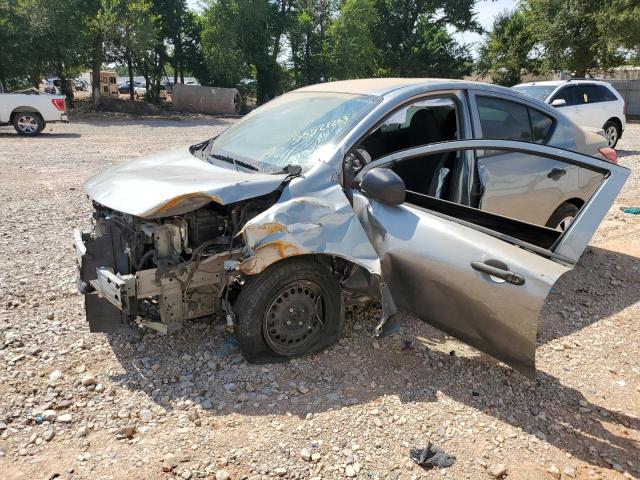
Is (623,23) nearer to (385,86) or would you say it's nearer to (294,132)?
(385,86)

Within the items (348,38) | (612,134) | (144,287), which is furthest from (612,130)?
(348,38)

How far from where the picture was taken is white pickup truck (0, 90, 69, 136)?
14797mm

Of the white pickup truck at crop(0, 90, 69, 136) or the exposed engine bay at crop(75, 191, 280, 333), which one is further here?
the white pickup truck at crop(0, 90, 69, 136)

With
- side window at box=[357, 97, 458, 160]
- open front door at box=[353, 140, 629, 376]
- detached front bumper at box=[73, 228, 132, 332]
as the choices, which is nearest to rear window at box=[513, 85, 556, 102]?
side window at box=[357, 97, 458, 160]

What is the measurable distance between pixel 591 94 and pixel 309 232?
12.3 m

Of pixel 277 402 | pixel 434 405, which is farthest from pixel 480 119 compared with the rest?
pixel 277 402

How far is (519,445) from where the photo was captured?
115 inches

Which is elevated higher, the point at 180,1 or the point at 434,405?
the point at 180,1

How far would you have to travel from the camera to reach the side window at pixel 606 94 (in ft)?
43.3

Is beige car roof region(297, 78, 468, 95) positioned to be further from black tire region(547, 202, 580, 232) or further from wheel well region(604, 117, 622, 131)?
wheel well region(604, 117, 622, 131)

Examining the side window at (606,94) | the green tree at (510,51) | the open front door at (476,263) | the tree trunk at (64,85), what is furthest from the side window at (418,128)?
the green tree at (510,51)

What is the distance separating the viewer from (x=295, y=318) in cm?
350

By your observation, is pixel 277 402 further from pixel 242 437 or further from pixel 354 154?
pixel 354 154

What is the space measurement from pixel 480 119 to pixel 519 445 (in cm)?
257
